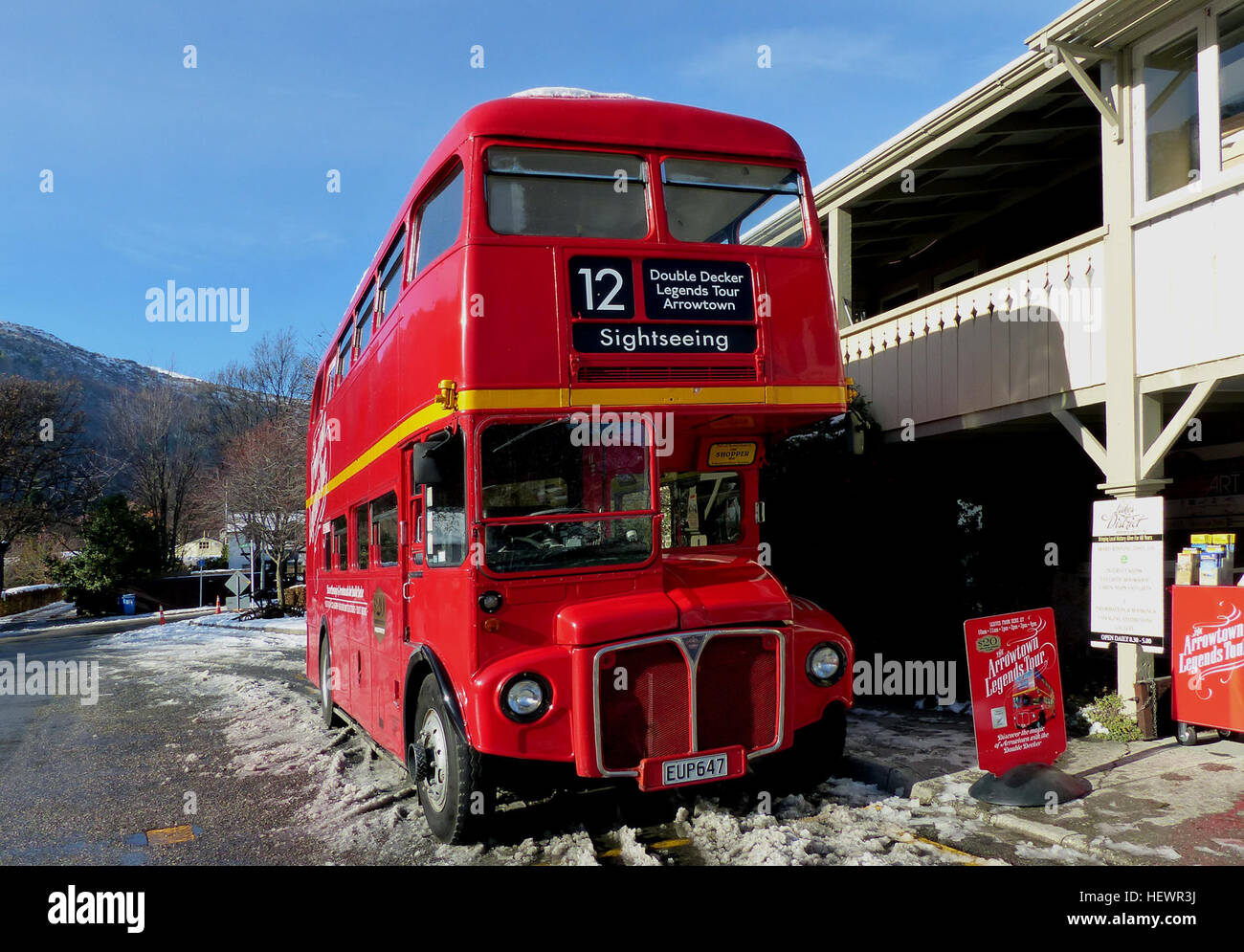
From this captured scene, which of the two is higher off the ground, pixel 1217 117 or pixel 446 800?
pixel 1217 117

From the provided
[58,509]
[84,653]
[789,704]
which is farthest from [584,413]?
[58,509]

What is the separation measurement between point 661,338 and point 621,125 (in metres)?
1.44

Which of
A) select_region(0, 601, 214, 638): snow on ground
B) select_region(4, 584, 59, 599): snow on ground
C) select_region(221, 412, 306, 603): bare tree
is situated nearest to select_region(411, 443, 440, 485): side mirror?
select_region(221, 412, 306, 603): bare tree

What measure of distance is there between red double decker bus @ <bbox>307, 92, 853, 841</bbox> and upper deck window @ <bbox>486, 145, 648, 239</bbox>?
1 centimetres

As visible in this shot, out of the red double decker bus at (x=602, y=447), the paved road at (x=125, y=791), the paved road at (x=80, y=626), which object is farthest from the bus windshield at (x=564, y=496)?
the paved road at (x=80, y=626)

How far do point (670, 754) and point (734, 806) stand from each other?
111cm

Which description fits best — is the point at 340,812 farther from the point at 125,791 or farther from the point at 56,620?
the point at 56,620

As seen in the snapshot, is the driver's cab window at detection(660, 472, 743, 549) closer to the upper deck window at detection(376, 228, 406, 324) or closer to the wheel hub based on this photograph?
the wheel hub

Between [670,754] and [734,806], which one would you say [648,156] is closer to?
[670,754]

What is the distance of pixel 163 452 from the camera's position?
63281 mm

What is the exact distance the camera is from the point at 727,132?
6430mm

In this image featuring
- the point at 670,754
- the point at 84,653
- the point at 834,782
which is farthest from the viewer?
the point at 84,653

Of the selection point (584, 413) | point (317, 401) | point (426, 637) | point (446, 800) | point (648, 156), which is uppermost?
point (648, 156)

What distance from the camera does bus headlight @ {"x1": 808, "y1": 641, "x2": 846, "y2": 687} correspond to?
6043mm
